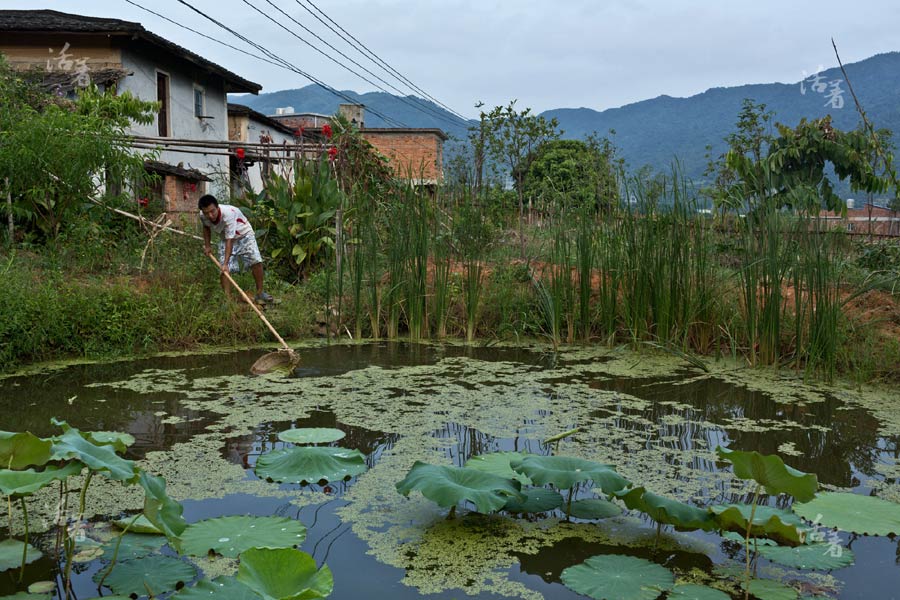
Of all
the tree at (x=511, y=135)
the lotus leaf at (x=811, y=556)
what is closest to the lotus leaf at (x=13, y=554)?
the lotus leaf at (x=811, y=556)

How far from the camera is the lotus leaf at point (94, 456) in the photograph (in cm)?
164

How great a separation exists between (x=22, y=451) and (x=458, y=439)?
1.81 metres

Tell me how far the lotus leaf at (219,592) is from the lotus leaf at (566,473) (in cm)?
90

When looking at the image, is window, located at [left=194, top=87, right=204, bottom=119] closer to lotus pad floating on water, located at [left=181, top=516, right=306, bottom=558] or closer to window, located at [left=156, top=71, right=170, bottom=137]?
window, located at [left=156, top=71, right=170, bottom=137]

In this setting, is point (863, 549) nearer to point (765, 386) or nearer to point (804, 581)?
point (804, 581)

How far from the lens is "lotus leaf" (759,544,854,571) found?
78.2 inches

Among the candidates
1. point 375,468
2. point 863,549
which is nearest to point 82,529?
point 375,468

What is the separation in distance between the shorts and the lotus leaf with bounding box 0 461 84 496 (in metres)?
4.59

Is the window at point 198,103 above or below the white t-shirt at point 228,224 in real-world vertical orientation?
above

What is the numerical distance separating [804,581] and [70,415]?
10.6 ft

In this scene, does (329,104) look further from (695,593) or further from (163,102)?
(695,593)

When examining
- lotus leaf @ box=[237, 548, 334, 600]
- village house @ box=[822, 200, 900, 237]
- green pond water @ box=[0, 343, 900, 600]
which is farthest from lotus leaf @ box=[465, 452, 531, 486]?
village house @ box=[822, 200, 900, 237]

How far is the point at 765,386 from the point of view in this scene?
4223mm

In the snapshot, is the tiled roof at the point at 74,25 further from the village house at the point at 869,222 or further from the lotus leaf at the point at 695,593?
the lotus leaf at the point at 695,593
